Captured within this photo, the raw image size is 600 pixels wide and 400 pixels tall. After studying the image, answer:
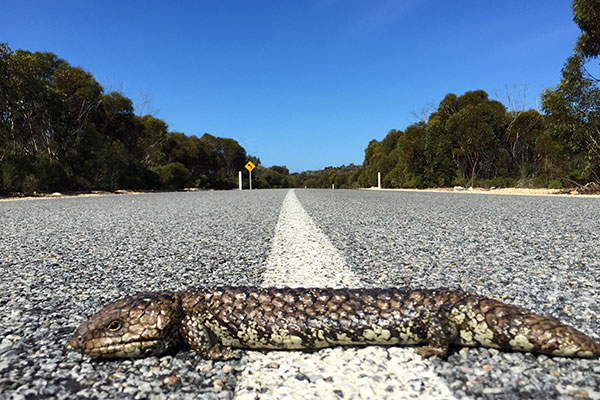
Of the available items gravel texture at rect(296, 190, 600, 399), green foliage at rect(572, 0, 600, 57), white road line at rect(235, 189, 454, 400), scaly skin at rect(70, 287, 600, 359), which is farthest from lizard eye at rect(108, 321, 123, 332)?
green foliage at rect(572, 0, 600, 57)

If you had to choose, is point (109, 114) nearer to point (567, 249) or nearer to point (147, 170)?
point (147, 170)

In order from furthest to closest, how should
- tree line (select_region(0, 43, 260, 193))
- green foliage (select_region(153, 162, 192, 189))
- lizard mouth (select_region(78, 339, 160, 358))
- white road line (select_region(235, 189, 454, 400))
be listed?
green foliage (select_region(153, 162, 192, 189)), tree line (select_region(0, 43, 260, 193)), lizard mouth (select_region(78, 339, 160, 358)), white road line (select_region(235, 189, 454, 400))

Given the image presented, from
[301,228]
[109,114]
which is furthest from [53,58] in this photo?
[301,228]

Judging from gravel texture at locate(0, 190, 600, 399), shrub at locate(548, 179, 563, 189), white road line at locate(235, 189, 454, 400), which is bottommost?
white road line at locate(235, 189, 454, 400)

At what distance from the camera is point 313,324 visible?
156 centimetres

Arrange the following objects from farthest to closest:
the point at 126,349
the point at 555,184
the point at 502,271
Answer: the point at 555,184 → the point at 502,271 → the point at 126,349

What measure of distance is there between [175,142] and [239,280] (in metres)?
47.1

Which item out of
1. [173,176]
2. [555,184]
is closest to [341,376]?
[555,184]

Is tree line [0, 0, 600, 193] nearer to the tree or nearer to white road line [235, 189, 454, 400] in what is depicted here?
the tree

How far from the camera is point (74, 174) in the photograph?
2195 centimetres

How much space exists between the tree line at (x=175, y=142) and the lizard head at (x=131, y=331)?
61.5ft

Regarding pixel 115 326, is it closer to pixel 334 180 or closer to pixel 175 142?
pixel 175 142

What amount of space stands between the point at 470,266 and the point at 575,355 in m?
1.38

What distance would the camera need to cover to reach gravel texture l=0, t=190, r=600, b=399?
4.15 ft
